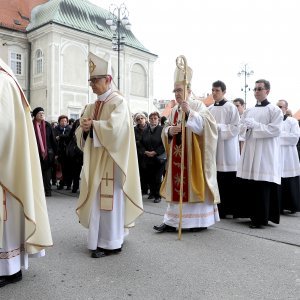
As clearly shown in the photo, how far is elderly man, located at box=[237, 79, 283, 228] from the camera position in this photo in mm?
5285

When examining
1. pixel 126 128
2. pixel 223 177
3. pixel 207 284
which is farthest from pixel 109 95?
pixel 223 177

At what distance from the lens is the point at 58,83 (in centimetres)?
2595

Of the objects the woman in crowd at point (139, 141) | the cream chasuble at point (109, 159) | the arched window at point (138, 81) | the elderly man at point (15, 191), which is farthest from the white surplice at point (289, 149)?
the arched window at point (138, 81)

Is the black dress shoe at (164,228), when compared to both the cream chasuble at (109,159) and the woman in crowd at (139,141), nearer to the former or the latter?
the cream chasuble at (109,159)

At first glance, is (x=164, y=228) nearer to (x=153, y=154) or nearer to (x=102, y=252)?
(x=102, y=252)

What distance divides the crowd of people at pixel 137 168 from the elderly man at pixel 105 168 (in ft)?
0.04

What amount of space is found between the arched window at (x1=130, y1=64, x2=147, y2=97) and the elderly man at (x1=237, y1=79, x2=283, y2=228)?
25.7 meters

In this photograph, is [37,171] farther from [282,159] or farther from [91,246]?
[282,159]

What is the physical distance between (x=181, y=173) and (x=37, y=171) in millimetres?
2070

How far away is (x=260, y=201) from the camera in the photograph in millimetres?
5328

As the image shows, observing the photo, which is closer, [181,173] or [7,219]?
[7,219]

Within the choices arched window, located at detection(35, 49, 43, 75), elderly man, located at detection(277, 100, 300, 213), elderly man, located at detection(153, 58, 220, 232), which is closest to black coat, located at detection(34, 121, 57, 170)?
elderly man, located at detection(153, 58, 220, 232)

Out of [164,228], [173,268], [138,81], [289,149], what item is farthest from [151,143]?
[138,81]

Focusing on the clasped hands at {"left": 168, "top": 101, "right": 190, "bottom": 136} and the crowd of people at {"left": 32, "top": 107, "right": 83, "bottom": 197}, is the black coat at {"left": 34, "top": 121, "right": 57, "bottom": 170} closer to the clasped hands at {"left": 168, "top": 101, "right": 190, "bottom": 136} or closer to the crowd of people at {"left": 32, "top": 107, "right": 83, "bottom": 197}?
the crowd of people at {"left": 32, "top": 107, "right": 83, "bottom": 197}
